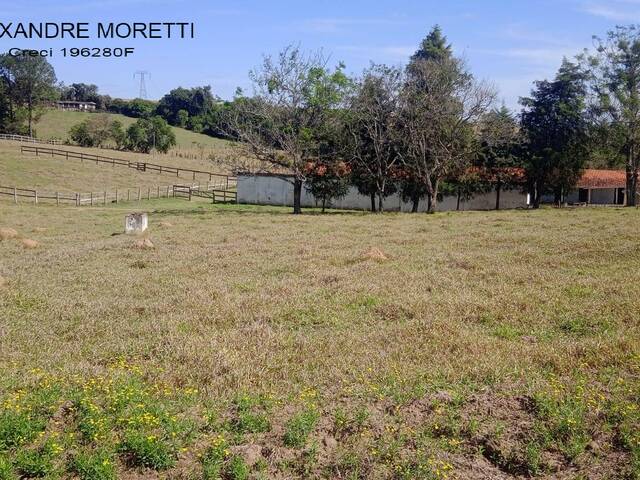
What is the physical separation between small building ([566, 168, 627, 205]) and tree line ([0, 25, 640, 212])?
408cm

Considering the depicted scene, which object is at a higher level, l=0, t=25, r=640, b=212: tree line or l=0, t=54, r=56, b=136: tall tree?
l=0, t=54, r=56, b=136: tall tree

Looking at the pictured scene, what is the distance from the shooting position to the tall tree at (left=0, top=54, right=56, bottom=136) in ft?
288

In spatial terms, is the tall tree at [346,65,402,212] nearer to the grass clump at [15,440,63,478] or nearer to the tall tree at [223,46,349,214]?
the tall tree at [223,46,349,214]

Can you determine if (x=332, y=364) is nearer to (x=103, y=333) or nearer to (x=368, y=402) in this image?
(x=368, y=402)

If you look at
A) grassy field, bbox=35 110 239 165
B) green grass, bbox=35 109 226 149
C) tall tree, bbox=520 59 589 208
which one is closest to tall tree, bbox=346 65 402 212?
tall tree, bbox=520 59 589 208

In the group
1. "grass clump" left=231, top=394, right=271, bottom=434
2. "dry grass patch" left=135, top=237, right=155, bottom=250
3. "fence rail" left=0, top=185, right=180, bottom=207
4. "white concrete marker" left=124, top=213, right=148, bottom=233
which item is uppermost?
"fence rail" left=0, top=185, right=180, bottom=207

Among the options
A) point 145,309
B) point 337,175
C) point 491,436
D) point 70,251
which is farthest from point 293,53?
point 491,436

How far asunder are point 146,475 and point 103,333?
4320 millimetres

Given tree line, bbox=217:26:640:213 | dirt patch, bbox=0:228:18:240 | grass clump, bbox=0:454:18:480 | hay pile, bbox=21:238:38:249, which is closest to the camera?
grass clump, bbox=0:454:18:480

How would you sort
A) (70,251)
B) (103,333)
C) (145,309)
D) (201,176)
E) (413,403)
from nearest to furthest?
1. (413,403)
2. (103,333)
3. (145,309)
4. (70,251)
5. (201,176)

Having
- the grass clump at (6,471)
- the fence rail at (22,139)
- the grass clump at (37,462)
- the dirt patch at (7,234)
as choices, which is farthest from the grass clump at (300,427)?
the fence rail at (22,139)

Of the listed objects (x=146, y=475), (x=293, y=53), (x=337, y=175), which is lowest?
(x=146, y=475)

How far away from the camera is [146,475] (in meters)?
5.23

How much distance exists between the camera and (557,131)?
46188mm
